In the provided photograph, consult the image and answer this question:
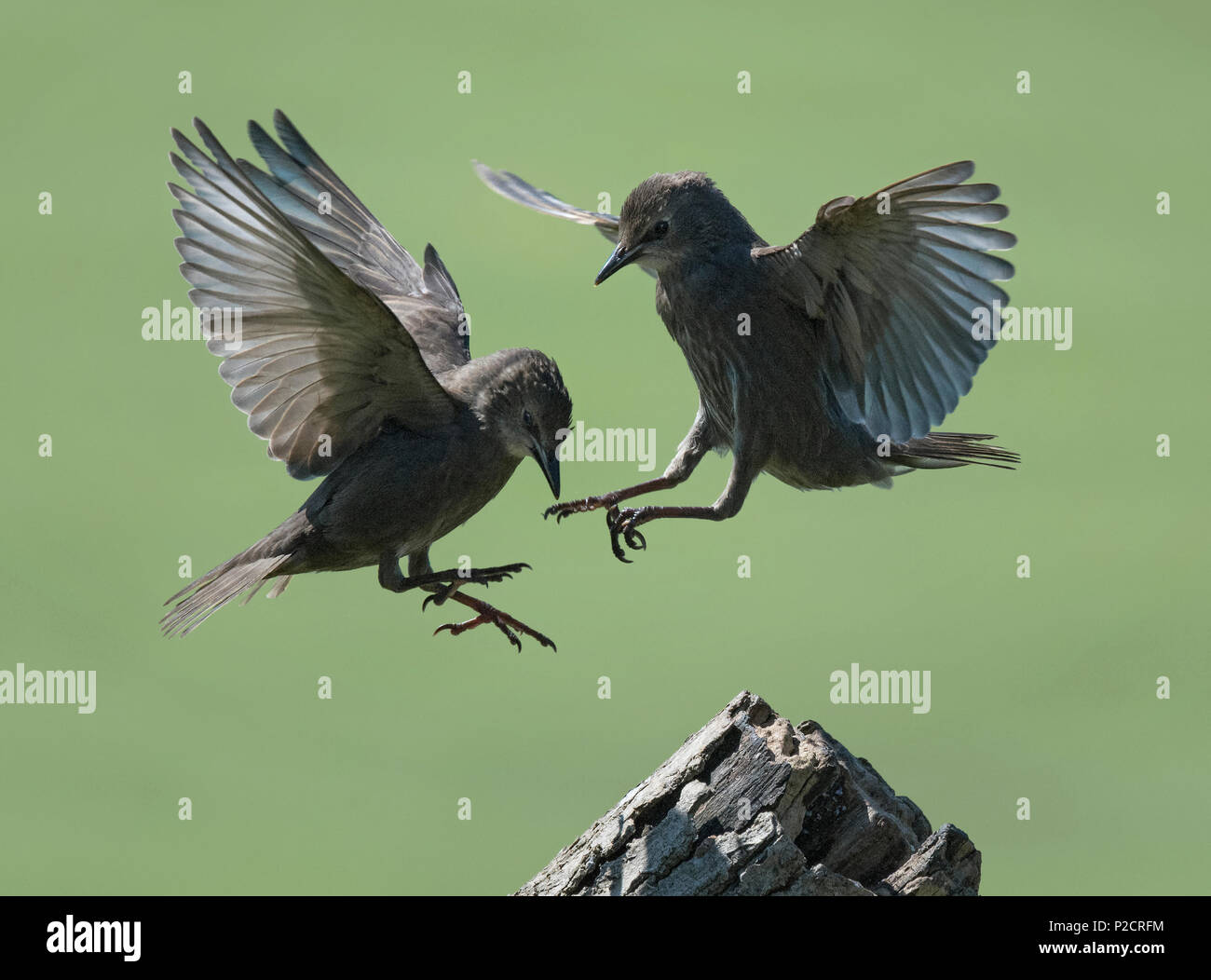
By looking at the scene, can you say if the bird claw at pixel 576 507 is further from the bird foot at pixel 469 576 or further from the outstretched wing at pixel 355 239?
the outstretched wing at pixel 355 239

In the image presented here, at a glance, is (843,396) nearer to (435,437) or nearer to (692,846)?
(435,437)

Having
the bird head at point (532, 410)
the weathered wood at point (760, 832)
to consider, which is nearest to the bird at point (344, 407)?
the bird head at point (532, 410)

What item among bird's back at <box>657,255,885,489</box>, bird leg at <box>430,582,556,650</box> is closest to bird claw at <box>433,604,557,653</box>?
bird leg at <box>430,582,556,650</box>

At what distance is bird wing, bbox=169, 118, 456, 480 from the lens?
4.70 metres

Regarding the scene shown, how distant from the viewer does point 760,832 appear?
402 cm

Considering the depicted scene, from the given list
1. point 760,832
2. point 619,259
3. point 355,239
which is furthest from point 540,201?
point 760,832

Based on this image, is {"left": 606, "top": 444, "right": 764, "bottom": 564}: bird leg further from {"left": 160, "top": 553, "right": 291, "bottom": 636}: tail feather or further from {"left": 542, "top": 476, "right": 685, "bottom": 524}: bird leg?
{"left": 160, "top": 553, "right": 291, "bottom": 636}: tail feather

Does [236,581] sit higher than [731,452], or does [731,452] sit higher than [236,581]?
[731,452]

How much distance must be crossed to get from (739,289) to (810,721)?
5.92ft

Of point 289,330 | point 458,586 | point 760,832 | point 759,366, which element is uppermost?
point 289,330

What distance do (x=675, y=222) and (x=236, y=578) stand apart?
207 centimetres

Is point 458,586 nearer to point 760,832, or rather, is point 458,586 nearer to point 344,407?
point 344,407

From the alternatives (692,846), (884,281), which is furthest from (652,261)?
(692,846)

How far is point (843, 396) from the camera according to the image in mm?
5613
